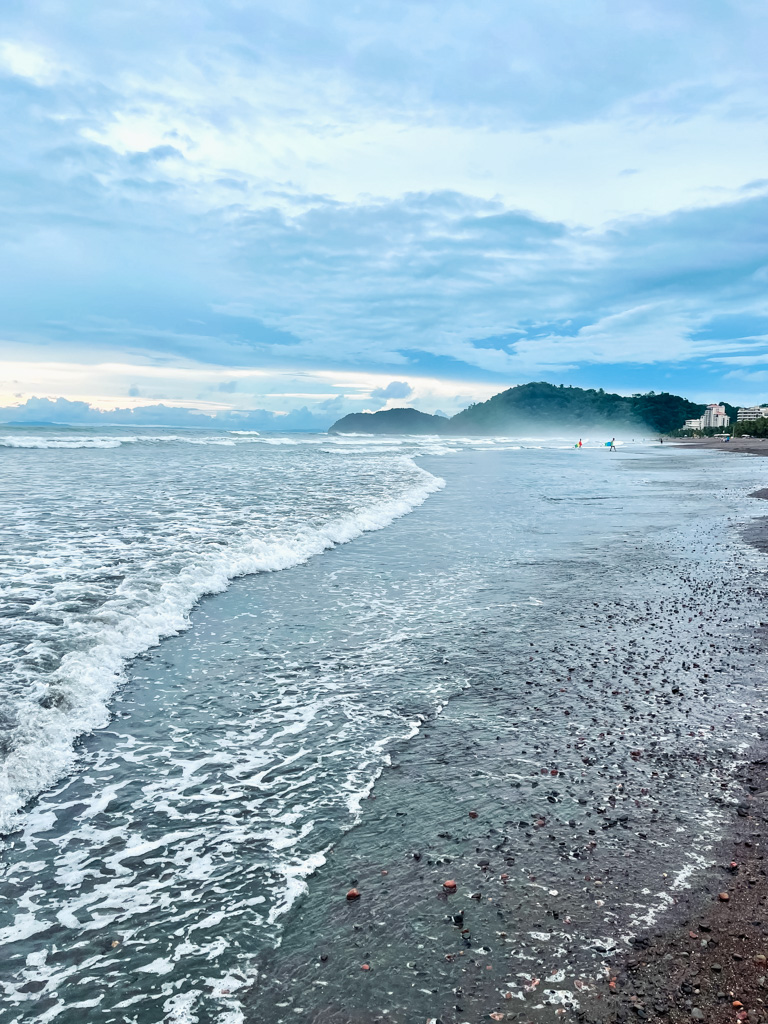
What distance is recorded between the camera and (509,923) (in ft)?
11.7

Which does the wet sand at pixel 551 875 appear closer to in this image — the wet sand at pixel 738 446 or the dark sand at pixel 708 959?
the dark sand at pixel 708 959

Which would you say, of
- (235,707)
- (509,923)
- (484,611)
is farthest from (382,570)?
(509,923)

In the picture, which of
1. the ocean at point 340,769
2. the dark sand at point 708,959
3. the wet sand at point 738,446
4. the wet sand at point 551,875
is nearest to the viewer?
the dark sand at point 708,959

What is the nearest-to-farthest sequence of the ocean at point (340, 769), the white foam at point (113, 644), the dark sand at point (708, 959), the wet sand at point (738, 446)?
the dark sand at point (708, 959), the ocean at point (340, 769), the white foam at point (113, 644), the wet sand at point (738, 446)

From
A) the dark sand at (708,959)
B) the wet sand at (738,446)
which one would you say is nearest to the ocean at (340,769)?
the dark sand at (708,959)

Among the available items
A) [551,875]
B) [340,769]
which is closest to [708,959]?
[551,875]

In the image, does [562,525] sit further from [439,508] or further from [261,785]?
[261,785]

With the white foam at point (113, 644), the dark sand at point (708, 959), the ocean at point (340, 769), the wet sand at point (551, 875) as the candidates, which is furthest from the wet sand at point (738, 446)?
the dark sand at point (708, 959)

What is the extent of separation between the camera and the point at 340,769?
529 centimetres

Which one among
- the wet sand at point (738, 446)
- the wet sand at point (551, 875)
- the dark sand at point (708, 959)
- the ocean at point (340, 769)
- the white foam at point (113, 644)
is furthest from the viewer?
the wet sand at point (738, 446)

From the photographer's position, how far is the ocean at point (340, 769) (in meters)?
3.37

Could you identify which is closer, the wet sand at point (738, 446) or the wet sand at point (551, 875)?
the wet sand at point (551, 875)

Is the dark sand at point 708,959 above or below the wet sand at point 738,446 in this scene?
below

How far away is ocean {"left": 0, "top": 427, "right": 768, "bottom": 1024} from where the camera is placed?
3.37 meters
